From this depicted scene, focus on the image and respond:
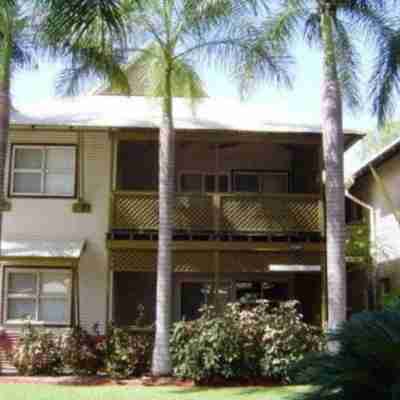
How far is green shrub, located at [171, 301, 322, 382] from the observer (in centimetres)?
1457

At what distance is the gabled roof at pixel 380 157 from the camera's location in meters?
19.0

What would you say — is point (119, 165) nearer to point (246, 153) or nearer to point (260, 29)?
point (246, 153)

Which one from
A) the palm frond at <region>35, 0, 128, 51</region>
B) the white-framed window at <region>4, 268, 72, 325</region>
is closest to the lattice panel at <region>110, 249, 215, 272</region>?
the white-framed window at <region>4, 268, 72, 325</region>

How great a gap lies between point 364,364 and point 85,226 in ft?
44.7

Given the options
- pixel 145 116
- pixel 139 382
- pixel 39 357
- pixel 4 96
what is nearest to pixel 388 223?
pixel 145 116

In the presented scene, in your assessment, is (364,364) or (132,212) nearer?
(364,364)

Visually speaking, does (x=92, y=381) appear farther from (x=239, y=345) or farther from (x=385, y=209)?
(x=385, y=209)

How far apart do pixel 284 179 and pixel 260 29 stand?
21.5 ft

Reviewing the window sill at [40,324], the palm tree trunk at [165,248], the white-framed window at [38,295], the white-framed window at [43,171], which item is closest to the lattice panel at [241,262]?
the palm tree trunk at [165,248]

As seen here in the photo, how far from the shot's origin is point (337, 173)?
1438 cm

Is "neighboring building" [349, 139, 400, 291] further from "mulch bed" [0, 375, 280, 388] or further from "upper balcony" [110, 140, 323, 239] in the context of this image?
"mulch bed" [0, 375, 280, 388]

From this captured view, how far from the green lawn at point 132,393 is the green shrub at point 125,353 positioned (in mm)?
1113

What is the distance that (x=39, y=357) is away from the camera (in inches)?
624

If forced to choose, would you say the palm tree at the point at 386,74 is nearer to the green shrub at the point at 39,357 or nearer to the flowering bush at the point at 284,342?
the flowering bush at the point at 284,342
